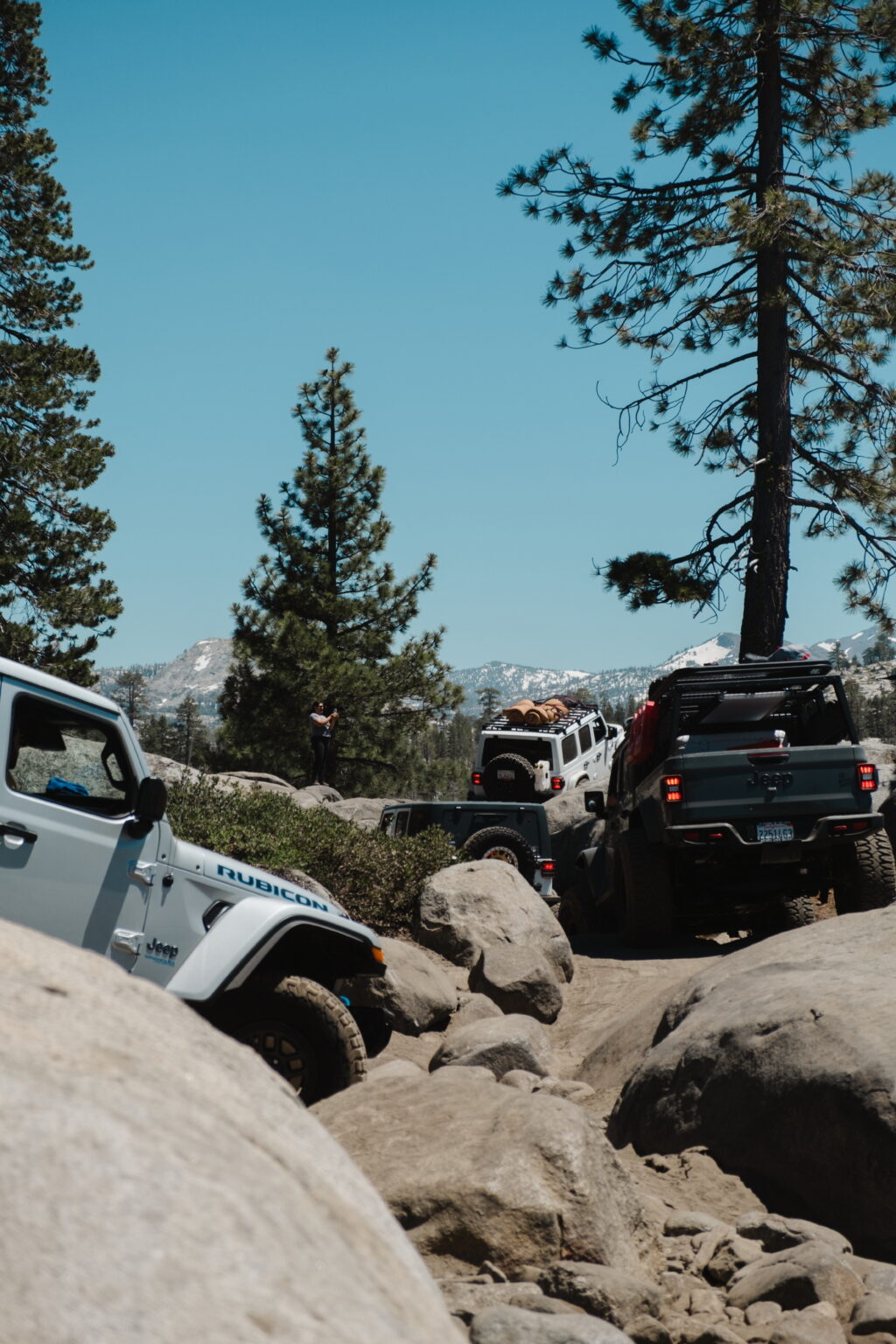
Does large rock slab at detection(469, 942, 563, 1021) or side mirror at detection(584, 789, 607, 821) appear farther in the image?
side mirror at detection(584, 789, 607, 821)

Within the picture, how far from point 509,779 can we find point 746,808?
13.6m

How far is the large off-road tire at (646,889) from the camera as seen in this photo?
1095 cm

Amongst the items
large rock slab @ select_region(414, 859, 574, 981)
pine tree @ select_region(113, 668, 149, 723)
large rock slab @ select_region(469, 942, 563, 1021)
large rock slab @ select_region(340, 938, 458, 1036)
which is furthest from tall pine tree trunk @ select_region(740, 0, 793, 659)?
pine tree @ select_region(113, 668, 149, 723)

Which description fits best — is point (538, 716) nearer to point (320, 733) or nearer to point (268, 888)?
point (320, 733)

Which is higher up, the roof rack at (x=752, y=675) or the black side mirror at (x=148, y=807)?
the roof rack at (x=752, y=675)

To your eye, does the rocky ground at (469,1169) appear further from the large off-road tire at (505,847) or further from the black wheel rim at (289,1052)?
the large off-road tire at (505,847)

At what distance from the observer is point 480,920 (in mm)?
10859

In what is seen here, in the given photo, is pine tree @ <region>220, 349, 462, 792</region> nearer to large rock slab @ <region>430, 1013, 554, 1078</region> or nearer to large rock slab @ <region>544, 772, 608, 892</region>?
large rock slab @ <region>544, 772, 608, 892</region>

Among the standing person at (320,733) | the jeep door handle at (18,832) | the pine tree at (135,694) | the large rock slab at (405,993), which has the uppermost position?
the pine tree at (135,694)

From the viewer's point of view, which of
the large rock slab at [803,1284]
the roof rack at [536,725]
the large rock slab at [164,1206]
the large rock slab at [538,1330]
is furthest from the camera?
the roof rack at [536,725]

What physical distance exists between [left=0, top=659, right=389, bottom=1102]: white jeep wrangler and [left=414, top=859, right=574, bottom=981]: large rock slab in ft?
16.8

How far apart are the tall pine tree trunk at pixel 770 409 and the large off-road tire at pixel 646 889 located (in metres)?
5.11

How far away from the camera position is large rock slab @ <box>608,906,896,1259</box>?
440 centimetres

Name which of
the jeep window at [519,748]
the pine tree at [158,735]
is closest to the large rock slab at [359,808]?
the jeep window at [519,748]
